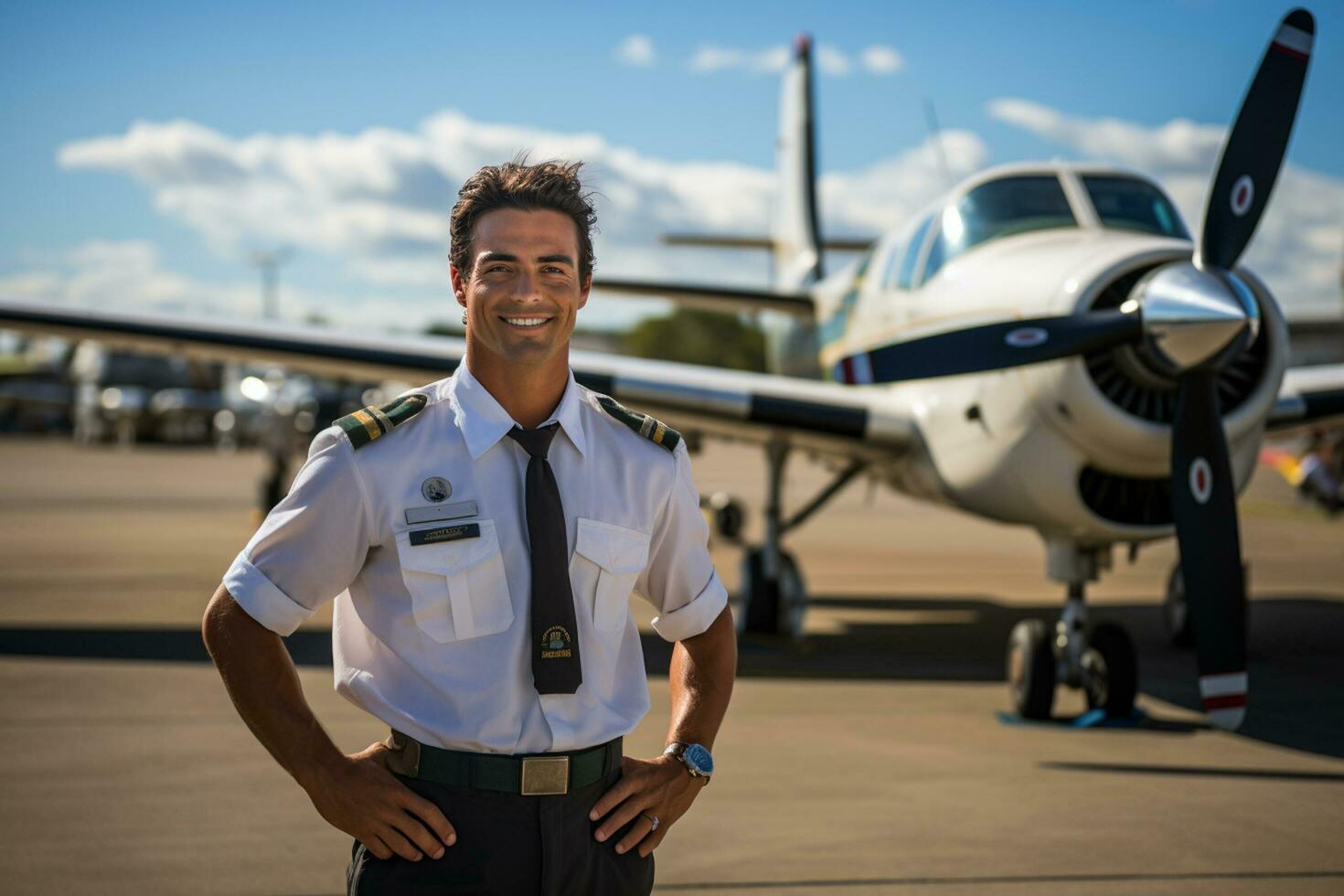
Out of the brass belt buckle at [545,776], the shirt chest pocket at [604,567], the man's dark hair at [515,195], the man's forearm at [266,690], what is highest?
the man's dark hair at [515,195]

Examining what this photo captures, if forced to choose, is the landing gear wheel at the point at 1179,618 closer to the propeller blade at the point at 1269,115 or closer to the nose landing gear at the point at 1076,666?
the nose landing gear at the point at 1076,666

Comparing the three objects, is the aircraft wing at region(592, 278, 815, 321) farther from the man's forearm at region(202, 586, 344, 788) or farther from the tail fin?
the man's forearm at region(202, 586, 344, 788)

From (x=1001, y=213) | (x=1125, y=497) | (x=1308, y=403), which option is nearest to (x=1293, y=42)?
(x=1001, y=213)

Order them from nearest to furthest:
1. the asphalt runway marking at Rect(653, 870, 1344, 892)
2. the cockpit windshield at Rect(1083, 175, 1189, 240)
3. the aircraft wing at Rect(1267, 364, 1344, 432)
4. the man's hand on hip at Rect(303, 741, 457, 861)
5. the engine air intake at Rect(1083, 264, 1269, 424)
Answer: the man's hand on hip at Rect(303, 741, 457, 861) → the asphalt runway marking at Rect(653, 870, 1344, 892) → the engine air intake at Rect(1083, 264, 1269, 424) → the cockpit windshield at Rect(1083, 175, 1189, 240) → the aircraft wing at Rect(1267, 364, 1344, 432)

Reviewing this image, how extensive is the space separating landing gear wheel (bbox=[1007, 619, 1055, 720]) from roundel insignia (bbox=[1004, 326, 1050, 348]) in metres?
1.56

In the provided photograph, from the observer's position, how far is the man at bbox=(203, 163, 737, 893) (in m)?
1.97

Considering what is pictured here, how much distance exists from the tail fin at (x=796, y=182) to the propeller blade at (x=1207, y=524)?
999 cm

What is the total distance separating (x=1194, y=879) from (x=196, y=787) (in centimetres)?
385

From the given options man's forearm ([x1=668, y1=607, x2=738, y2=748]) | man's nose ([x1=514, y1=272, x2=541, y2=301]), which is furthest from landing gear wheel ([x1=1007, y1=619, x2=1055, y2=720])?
man's nose ([x1=514, y1=272, x2=541, y2=301])

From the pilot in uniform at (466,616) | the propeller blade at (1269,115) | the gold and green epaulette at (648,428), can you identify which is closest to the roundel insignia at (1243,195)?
the propeller blade at (1269,115)

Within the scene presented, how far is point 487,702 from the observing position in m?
2.02

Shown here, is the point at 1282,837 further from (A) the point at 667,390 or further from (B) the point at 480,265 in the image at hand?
(A) the point at 667,390

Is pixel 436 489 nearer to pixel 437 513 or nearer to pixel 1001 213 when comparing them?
pixel 437 513

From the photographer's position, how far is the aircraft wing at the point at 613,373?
8.57 m
